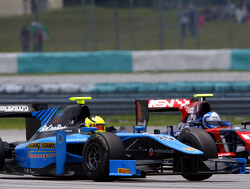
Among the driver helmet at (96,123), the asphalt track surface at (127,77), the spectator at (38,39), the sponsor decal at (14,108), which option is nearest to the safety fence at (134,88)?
the asphalt track surface at (127,77)

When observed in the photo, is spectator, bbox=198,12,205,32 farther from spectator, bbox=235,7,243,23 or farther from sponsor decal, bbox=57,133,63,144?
sponsor decal, bbox=57,133,63,144

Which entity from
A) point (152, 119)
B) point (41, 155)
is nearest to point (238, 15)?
point (152, 119)

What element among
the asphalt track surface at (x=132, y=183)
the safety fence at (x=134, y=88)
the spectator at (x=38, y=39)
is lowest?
the asphalt track surface at (x=132, y=183)

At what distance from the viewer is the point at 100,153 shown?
8.40 metres

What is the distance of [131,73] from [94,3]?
258cm

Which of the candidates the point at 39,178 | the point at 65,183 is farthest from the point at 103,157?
the point at 39,178

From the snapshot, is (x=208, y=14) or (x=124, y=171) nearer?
(x=124, y=171)

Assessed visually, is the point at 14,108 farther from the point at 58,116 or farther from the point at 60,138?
the point at 60,138

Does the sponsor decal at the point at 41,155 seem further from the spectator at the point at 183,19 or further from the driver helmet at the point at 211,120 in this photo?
the spectator at the point at 183,19

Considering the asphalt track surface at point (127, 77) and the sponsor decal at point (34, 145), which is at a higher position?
the asphalt track surface at point (127, 77)

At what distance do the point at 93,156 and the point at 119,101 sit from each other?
8.76 meters

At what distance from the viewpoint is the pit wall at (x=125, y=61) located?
2183cm

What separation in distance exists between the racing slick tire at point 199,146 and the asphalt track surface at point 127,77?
444 inches

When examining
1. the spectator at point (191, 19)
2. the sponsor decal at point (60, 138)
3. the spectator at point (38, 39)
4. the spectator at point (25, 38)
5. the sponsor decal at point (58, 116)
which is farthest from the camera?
the spectator at point (25, 38)
